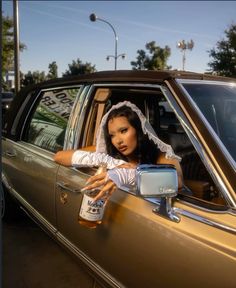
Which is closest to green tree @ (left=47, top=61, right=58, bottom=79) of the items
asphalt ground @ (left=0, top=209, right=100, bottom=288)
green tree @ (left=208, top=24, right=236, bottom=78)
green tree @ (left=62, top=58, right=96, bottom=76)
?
green tree @ (left=62, top=58, right=96, bottom=76)

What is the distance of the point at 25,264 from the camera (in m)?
3.35

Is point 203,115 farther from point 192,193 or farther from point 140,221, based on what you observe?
point 140,221

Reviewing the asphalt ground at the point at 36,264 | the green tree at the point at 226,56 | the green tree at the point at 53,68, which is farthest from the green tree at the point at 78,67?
the asphalt ground at the point at 36,264

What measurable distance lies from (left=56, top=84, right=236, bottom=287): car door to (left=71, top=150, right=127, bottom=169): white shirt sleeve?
8cm

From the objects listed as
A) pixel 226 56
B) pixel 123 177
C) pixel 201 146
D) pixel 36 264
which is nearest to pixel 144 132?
pixel 123 177

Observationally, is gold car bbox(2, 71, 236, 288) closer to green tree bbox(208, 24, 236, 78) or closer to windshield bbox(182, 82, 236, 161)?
windshield bbox(182, 82, 236, 161)

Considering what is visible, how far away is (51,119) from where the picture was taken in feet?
10.6

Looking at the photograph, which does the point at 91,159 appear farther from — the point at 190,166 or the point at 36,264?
the point at 36,264

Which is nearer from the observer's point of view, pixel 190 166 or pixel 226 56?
pixel 190 166

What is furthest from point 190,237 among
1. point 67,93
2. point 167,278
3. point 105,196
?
point 67,93

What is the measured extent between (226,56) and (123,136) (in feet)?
86.2

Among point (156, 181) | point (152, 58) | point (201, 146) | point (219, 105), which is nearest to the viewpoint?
point (156, 181)

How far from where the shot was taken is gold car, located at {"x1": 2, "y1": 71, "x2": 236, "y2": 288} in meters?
1.64

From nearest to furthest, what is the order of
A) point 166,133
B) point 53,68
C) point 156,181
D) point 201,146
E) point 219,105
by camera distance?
point 156,181, point 201,146, point 219,105, point 166,133, point 53,68
